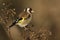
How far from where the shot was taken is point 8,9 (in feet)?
10.8

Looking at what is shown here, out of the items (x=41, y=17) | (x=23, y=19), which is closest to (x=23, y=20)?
(x=23, y=19)

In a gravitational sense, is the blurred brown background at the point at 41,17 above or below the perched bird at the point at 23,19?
below

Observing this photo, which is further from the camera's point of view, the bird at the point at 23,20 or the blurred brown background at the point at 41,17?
the blurred brown background at the point at 41,17

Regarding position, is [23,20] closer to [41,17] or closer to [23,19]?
[23,19]

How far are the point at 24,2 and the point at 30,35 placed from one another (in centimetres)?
48

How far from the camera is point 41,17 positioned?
351 centimetres

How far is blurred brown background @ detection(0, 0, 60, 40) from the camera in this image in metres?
3.33

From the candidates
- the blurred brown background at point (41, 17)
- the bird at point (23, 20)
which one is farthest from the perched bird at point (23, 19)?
the blurred brown background at point (41, 17)

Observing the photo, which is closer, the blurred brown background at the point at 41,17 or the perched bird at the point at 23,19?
the perched bird at the point at 23,19

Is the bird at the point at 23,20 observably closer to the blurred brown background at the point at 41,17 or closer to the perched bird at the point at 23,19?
the perched bird at the point at 23,19

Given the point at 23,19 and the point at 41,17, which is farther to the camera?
the point at 41,17

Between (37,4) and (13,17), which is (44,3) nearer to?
(37,4)

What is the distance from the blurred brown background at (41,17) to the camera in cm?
333

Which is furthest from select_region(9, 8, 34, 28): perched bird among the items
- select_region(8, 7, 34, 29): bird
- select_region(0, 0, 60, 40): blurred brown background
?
select_region(0, 0, 60, 40): blurred brown background
